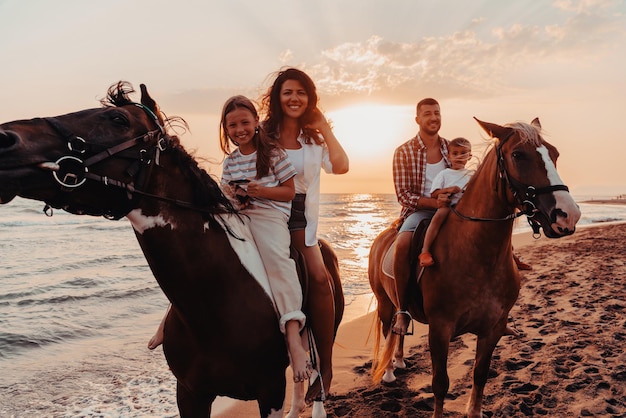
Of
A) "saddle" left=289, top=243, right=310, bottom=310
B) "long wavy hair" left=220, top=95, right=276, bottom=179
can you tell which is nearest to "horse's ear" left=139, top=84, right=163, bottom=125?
"long wavy hair" left=220, top=95, right=276, bottom=179

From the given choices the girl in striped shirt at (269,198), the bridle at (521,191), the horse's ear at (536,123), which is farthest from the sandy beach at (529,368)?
the horse's ear at (536,123)

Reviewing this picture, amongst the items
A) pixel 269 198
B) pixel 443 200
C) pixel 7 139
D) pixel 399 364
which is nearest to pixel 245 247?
pixel 269 198

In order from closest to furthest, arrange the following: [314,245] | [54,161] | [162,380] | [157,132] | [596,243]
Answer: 1. [54,161]
2. [157,132]
3. [314,245]
4. [162,380]
5. [596,243]

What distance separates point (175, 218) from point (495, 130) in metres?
2.75

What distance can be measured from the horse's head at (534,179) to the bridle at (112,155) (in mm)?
2426

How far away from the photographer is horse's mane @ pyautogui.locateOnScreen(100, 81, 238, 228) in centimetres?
214

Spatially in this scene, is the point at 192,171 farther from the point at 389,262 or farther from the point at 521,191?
the point at 389,262

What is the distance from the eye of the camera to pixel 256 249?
262 cm

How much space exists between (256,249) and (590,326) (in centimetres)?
547

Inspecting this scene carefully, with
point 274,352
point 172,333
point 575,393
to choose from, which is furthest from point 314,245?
point 575,393

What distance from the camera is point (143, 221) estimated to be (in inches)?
80.4

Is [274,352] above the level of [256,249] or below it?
below

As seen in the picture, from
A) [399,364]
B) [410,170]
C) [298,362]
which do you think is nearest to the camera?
[298,362]

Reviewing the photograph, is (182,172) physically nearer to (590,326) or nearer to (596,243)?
(590,326)
